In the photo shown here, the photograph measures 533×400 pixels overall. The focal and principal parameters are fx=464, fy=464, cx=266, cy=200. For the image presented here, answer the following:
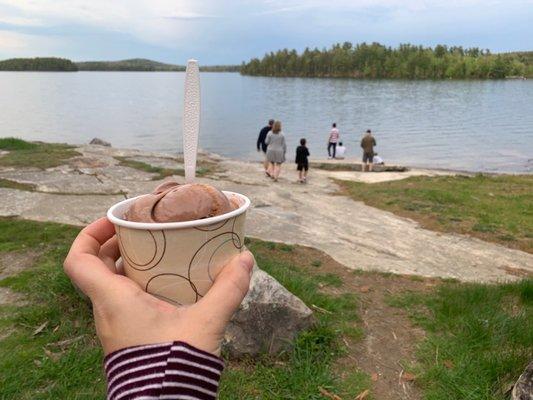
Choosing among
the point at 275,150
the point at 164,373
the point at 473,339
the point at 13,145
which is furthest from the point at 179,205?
the point at 13,145

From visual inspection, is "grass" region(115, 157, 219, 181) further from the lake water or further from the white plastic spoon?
the lake water

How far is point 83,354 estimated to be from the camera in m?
3.57

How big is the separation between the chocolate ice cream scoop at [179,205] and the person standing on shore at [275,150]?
11.8 metres

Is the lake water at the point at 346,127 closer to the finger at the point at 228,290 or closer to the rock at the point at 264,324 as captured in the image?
the rock at the point at 264,324

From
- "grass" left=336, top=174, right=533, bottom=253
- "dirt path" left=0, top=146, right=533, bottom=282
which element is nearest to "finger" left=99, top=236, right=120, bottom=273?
"dirt path" left=0, top=146, right=533, bottom=282

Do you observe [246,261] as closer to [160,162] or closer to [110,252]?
[110,252]

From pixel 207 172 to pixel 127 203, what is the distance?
11428mm

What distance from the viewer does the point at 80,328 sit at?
392 centimetres

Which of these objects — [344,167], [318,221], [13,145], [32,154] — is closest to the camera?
[318,221]

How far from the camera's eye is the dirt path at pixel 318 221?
23.0ft

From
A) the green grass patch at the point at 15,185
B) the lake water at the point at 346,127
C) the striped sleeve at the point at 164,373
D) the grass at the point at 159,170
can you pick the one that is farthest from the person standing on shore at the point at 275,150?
the lake water at the point at 346,127

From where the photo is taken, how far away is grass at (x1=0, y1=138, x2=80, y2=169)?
11133 mm

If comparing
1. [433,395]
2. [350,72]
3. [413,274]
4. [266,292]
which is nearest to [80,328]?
[266,292]

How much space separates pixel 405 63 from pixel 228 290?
115929mm
